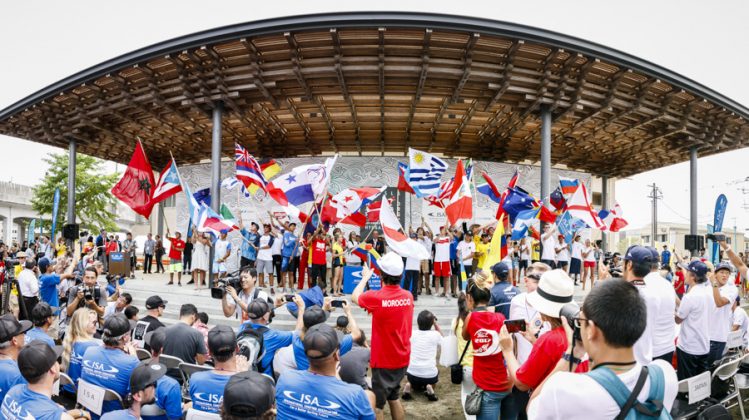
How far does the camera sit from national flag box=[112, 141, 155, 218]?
12391 millimetres

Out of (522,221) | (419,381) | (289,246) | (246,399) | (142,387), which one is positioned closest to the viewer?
(246,399)

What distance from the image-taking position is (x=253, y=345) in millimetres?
4539

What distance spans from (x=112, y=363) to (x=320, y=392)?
208 centimetres

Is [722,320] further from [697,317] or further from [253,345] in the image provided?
[253,345]

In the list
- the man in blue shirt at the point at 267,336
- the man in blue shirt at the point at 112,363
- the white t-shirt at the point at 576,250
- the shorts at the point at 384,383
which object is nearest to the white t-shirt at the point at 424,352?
the shorts at the point at 384,383

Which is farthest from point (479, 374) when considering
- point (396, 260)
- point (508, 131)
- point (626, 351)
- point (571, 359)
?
point (508, 131)

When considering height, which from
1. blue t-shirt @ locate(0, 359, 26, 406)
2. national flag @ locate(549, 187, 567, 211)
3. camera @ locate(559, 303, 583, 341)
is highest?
national flag @ locate(549, 187, 567, 211)

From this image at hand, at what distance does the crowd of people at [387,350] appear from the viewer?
1.75m

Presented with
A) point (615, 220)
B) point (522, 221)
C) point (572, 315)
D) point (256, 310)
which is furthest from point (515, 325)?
point (615, 220)

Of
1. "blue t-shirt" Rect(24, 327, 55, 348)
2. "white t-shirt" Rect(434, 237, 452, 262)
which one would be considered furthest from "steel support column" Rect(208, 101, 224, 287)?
"blue t-shirt" Rect(24, 327, 55, 348)

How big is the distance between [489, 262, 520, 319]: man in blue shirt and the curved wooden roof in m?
6.75

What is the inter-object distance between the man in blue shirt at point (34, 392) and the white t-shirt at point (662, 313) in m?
4.92

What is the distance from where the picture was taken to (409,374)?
662 centimetres

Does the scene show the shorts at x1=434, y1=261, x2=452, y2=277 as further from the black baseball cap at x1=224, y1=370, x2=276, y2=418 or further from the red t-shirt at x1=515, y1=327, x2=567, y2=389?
the black baseball cap at x1=224, y1=370, x2=276, y2=418
